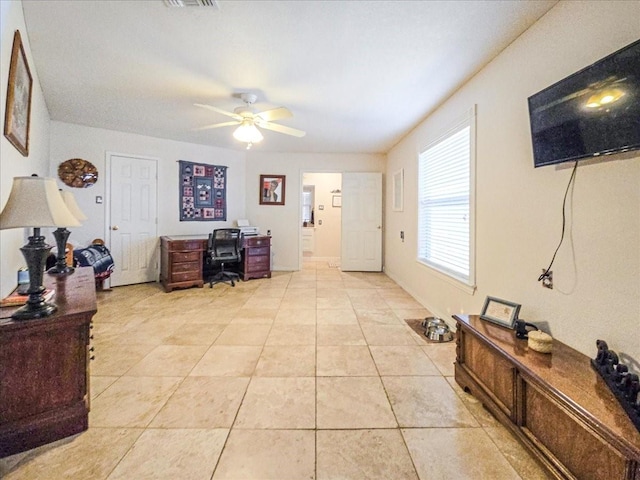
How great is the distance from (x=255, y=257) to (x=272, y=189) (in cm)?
148

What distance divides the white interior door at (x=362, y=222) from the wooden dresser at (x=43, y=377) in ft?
15.2

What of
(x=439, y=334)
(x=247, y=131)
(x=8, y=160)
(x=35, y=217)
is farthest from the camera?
(x=247, y=131)

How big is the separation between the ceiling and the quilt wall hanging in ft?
4.83

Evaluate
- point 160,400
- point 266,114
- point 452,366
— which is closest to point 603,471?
point 452,366

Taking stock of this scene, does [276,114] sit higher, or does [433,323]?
[276,114]

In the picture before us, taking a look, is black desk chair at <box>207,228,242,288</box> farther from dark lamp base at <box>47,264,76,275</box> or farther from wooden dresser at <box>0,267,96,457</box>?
wooden dresser at <box>0,267,96,457</box>

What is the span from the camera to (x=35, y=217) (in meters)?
1.30

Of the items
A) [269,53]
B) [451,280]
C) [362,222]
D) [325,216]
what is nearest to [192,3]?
[269,53]

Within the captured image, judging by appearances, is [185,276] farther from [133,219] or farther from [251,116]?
[251,116]

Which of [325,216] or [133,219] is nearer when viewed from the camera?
[133,219]

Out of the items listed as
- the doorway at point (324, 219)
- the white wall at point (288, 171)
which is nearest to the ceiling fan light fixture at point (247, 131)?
the white wall at point (288, 171)

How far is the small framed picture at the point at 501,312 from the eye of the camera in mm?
1769

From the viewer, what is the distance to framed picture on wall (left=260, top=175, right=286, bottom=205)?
18.7 feet

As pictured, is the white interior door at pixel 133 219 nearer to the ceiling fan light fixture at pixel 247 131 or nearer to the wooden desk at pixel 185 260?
the wooden desk at pixel 185 260
